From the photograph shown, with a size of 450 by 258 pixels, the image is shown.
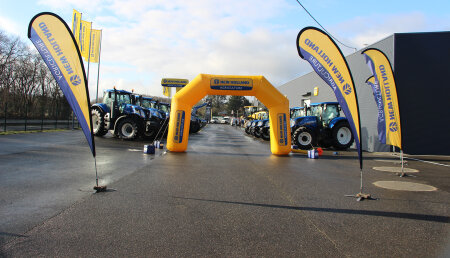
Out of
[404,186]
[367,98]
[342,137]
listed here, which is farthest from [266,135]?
[404,186]

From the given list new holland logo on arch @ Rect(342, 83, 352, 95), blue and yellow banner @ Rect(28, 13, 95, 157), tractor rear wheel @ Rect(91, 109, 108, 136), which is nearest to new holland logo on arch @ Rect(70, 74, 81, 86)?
blue and yellow banner @ Rect(28, 13, 95, 157)

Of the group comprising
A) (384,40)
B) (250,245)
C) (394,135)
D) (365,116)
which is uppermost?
(384,40)

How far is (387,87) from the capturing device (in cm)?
859

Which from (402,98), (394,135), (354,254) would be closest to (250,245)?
(354,254)

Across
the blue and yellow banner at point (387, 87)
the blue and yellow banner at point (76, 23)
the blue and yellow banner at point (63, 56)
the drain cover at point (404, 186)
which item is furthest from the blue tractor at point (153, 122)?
the drain cover at point (404, 186)

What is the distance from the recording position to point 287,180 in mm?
7258

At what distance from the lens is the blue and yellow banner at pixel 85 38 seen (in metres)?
21.0

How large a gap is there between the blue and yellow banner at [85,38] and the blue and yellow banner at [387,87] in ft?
64.1

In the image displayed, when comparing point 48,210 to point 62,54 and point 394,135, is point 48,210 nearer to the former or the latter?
point 62,54

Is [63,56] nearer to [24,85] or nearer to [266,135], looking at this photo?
[266,135]

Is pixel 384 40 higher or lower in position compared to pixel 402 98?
higher

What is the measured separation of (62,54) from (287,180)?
562cm

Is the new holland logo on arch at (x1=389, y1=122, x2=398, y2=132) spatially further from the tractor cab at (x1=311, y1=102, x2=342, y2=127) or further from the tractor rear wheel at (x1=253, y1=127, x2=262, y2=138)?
the tractor rear wheel at (x1=253, y1=127, x2=262, y2=138)

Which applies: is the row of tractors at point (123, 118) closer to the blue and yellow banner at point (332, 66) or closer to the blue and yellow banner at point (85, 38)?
the blue and yellow banner at point (85, 38)
